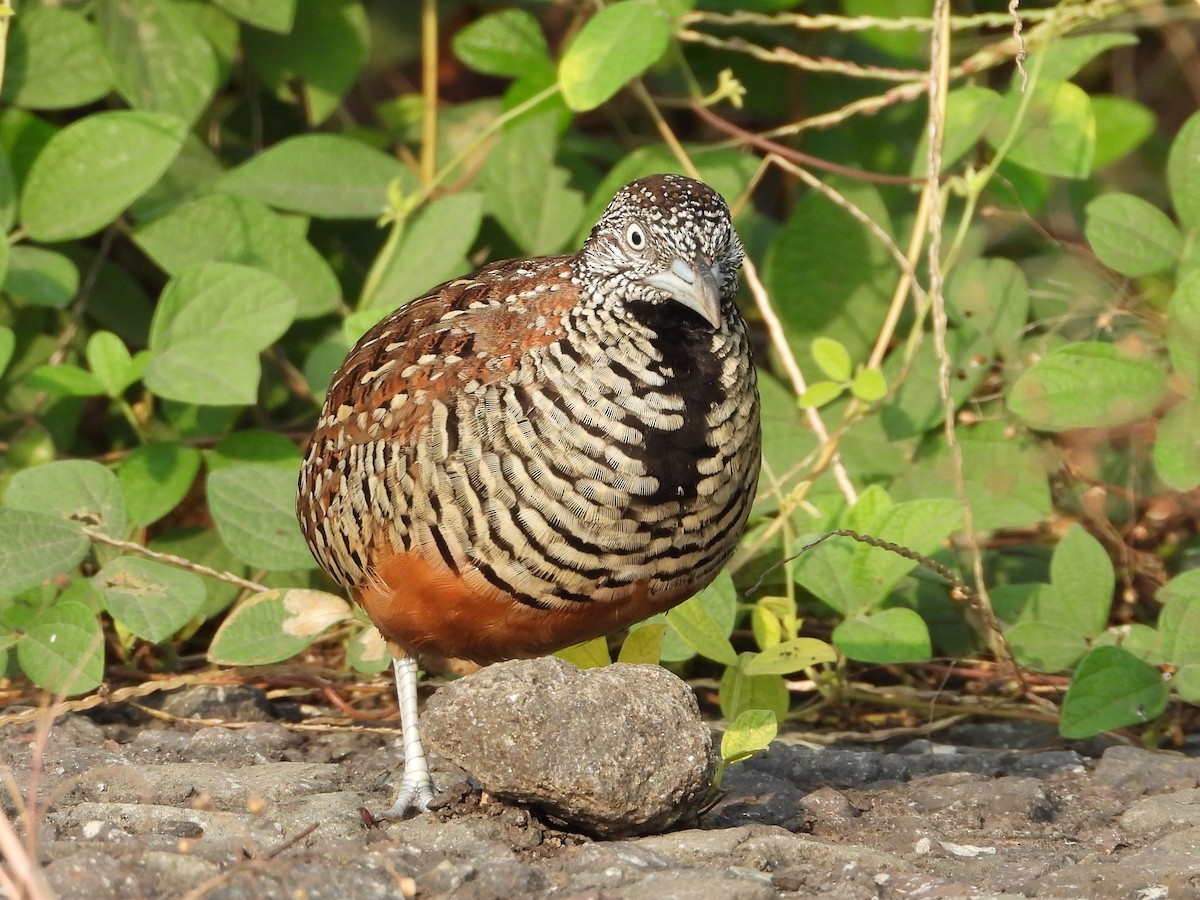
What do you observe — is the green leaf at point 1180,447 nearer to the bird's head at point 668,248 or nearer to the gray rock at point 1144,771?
the gray rock at point 1144,771

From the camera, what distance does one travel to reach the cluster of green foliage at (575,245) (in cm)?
497

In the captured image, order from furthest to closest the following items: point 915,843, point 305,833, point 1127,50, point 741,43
A: point 1127,50 → point 741,43 → point 915,843 → point 305,833

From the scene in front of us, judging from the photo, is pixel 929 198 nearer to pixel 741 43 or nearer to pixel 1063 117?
pixel 1063 117

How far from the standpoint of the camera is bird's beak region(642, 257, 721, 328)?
159 inches

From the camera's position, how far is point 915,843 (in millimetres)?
3949

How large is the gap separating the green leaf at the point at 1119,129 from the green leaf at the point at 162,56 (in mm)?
3683

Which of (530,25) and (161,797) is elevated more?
(530,25)

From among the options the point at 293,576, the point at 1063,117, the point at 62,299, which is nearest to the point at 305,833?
the point at 293,576

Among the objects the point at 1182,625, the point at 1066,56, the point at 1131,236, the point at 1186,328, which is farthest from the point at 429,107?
the point at 1182,625

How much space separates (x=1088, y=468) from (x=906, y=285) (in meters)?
1.17

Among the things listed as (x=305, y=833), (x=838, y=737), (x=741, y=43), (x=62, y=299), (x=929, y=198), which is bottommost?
(x=838, y=737)

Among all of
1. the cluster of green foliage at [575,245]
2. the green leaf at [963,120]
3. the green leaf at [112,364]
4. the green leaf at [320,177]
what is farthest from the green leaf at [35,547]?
the green leaf at [963,120]

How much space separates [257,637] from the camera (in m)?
4.88

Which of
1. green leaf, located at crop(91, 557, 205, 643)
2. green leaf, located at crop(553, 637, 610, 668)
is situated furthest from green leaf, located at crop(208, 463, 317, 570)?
green leaf, located at crop(553, 637, 610, 668)
